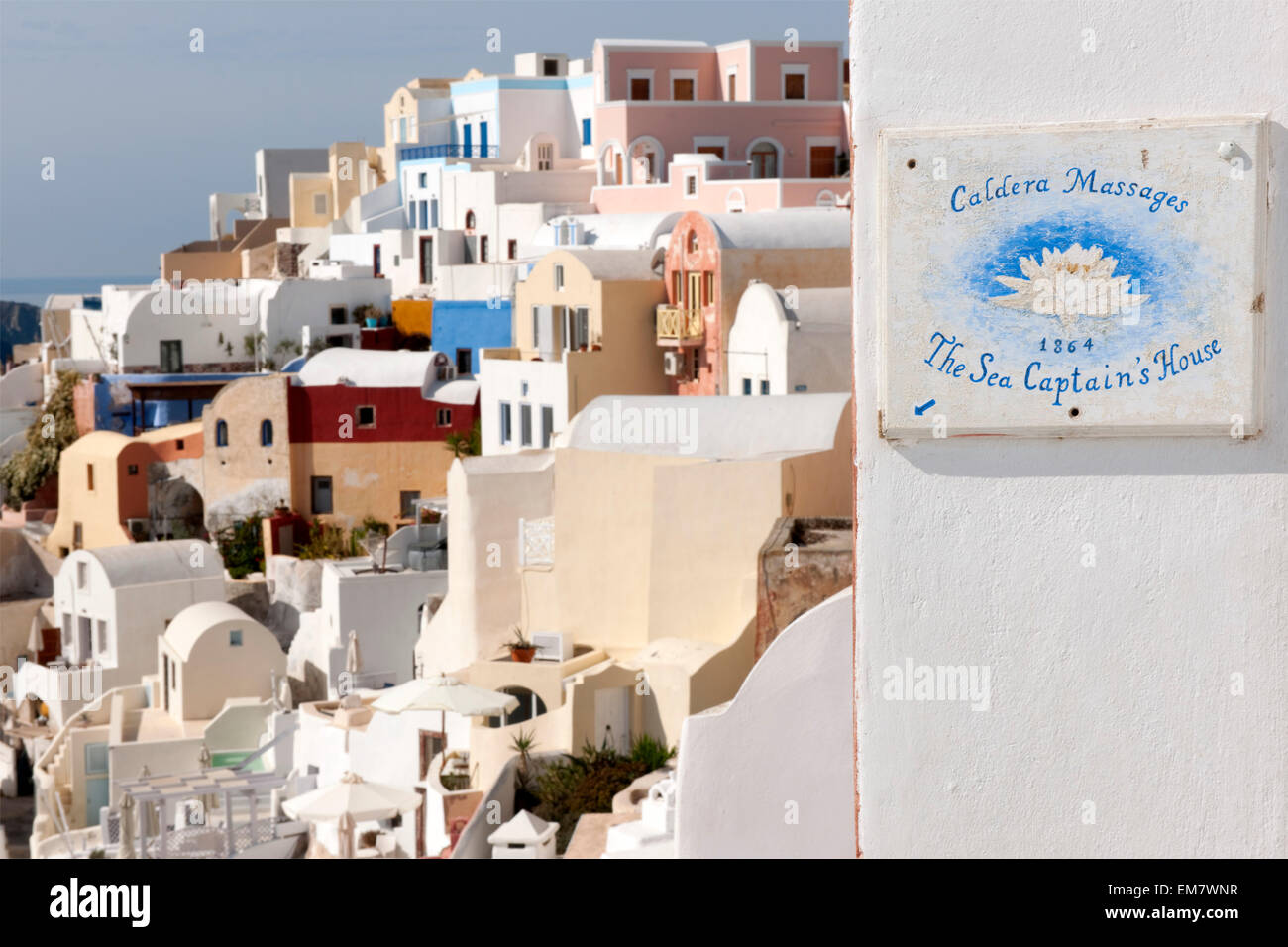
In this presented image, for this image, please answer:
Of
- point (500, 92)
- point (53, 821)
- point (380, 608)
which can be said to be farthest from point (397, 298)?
point (53, 821)

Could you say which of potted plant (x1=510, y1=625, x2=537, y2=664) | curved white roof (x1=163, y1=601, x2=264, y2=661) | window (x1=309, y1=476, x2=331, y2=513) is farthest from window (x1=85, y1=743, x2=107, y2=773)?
potted plant (x1=510, y1=625, x2=537, y2=664)

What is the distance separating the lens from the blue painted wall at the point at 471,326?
30.6m

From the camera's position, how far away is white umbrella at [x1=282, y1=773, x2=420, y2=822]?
1566 centimetres

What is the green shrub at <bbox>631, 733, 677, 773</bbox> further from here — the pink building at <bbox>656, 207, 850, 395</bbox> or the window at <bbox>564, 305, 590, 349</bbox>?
the window at <bbox>564, 305, 590, 349</bbox>

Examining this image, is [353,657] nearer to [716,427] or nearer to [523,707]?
[523,707]

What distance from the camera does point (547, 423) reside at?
23.6 m

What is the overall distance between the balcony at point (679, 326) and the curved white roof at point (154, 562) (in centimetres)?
903

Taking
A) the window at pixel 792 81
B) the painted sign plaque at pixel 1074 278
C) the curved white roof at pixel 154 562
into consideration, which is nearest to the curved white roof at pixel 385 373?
the curved white roof at pixel 154 562

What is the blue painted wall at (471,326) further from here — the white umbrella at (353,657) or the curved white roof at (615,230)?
the white umbrella at (353,657)

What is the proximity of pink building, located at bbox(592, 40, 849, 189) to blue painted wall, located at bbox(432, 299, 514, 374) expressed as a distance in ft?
21.3

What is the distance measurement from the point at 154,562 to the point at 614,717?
14.3 metres
